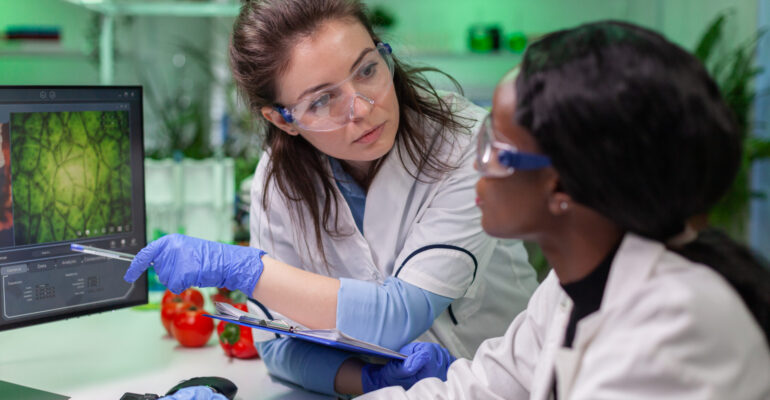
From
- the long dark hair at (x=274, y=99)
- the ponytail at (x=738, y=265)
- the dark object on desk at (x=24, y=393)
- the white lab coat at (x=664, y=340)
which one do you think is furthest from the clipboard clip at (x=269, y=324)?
the ponytail at (x=738, y=265)

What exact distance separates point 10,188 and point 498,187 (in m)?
1.02

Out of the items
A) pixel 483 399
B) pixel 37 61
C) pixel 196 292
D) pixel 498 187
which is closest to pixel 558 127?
pixel 498 187

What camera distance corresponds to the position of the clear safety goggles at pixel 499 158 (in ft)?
3.03

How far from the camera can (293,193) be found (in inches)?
64.9

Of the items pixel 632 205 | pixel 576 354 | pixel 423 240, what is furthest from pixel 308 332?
pixel 632 205

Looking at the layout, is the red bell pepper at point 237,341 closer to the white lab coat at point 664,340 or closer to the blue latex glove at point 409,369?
the blue latex glove at point 409,369

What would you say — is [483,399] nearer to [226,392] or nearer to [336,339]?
[336,339]

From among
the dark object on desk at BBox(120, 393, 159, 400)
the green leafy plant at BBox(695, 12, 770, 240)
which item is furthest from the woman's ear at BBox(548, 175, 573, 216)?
the green leafy plant at BBox(695, 12, 770, 240)

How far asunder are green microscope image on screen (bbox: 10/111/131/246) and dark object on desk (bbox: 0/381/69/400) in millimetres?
302

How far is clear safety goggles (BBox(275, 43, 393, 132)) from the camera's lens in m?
1.48

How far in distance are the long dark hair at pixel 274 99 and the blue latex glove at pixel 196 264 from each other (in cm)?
23

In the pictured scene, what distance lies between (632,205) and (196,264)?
91 cm

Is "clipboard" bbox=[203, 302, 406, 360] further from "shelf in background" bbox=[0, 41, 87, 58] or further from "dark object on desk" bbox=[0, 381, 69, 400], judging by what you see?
"shelf in background" bbox=[0, 41, 87, 58]

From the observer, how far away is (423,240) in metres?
1.53
